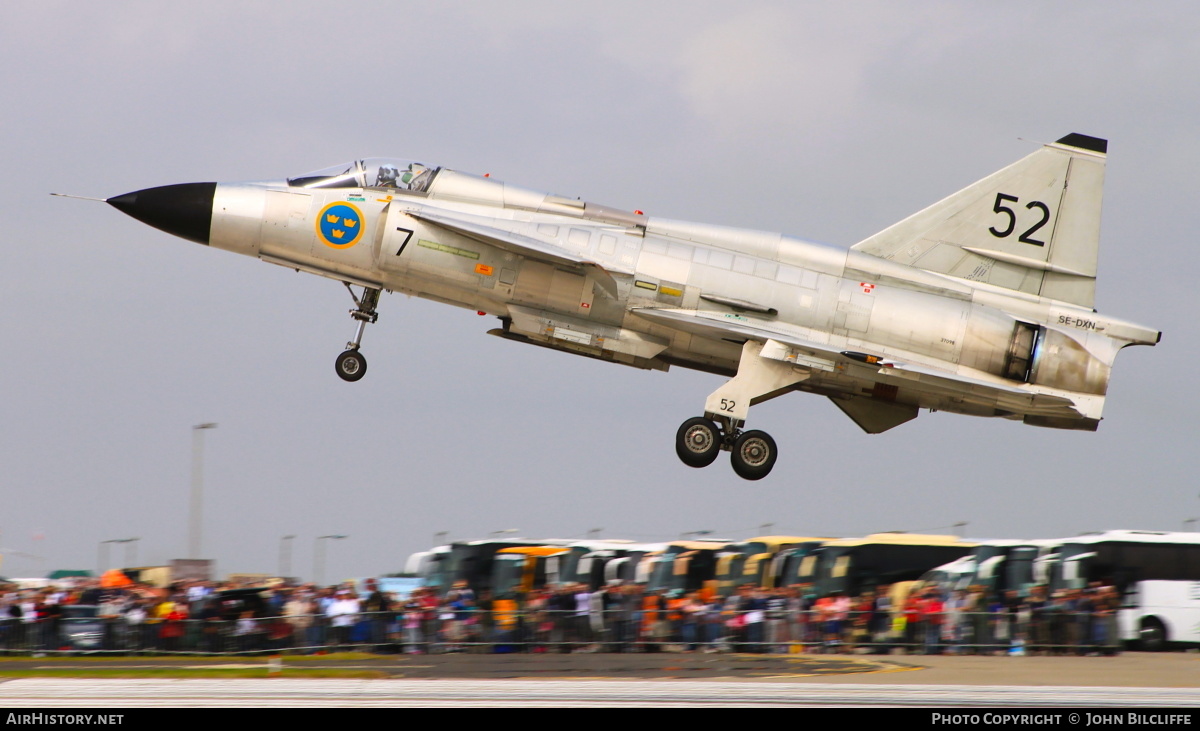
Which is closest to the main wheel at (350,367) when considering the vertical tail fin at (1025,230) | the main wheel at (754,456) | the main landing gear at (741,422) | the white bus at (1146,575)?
the main landing gear at (741,422)

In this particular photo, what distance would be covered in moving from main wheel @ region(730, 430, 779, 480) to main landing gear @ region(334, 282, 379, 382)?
6379mm

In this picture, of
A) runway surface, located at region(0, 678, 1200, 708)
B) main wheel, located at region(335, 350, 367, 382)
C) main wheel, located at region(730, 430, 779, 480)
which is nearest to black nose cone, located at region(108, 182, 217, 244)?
main wheel, located at region(335, 350, 367, 382)

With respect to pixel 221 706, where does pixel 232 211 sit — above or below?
above

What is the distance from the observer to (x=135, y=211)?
21.7 metres

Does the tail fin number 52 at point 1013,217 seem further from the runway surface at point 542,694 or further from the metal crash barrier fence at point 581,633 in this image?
the runway surface at point 542,694

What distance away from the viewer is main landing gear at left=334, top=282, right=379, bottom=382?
70.8 ft

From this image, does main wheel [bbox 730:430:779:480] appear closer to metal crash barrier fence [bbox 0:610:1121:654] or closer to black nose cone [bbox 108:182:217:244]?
metal crash barrier fence [bbox 0:610:1121:654]

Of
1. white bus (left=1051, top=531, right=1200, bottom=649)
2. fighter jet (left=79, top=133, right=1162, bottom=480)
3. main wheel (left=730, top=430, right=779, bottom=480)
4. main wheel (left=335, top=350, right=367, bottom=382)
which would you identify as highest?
fighter jet (left=79, top=133, right=1162, bottom=480)

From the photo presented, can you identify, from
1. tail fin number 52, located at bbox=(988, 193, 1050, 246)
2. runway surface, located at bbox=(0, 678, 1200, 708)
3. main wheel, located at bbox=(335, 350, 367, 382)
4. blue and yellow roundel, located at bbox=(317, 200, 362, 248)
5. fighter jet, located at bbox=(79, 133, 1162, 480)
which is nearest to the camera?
runway surface, located at bbox=(0, 678, 1200, 708)

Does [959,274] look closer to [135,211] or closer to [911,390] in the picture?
[911,390]

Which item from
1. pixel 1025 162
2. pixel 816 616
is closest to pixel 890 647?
pixel 816 616

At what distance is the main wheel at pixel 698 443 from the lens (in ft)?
68.9
